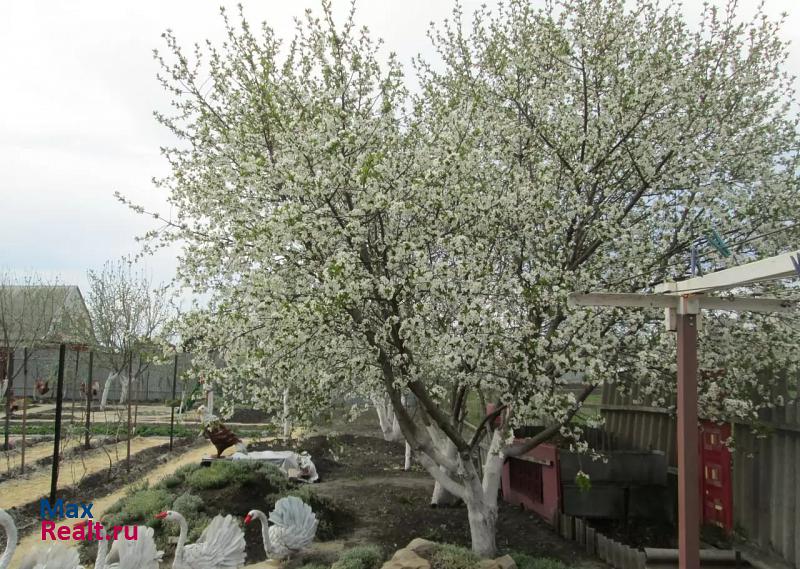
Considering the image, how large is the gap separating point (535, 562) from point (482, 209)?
13.3 ft

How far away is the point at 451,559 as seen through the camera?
6.49m

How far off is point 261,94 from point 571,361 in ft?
15.4

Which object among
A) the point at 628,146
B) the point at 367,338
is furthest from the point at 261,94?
the point at 628,146

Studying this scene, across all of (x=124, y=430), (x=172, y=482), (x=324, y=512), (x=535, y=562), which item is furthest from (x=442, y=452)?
(x=124, y=430)

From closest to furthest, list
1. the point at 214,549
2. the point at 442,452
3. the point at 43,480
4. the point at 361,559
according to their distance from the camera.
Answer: the point at 214,549
the point at 361,559
the point at 442,452
the point at 43,480

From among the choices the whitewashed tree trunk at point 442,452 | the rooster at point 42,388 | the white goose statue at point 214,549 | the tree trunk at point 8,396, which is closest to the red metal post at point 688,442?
the white goose statue at point 214,549

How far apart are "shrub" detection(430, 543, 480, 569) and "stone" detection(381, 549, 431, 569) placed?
0.15 meters

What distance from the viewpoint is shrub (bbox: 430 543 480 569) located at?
21.0 feet

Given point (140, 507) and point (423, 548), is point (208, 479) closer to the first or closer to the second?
point (140, 507)

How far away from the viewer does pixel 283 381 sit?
7531mm

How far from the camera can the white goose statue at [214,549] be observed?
6398 millimetres

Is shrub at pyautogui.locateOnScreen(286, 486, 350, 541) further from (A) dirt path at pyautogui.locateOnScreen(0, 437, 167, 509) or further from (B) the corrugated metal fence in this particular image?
(A) dirt path at pyautogui.locateOnScreen(0, 437, 167, 509)

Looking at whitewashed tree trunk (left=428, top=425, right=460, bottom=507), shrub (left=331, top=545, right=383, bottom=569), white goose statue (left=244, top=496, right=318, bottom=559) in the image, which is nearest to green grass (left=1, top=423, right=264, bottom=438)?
whitewashed tree trunk (left=428, top=425, right=460, bottom=507)

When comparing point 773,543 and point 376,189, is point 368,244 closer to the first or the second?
point 376,189
